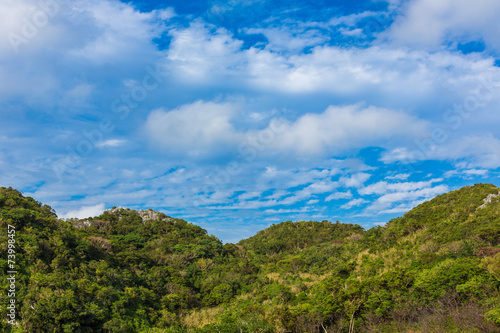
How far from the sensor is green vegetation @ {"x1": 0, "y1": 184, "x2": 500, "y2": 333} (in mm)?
19812

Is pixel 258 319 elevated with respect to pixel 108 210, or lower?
lower

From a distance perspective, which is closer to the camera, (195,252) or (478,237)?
(478,237)

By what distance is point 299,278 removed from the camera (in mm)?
42969

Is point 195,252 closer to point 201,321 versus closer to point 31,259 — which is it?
point 201,321

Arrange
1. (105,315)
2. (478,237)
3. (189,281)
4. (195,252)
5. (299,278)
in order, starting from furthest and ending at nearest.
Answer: (195,252)
(189,281)
(299,278)
(478,237)
(105,315)

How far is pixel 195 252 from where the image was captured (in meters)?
54.5

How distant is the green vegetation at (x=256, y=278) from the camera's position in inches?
780

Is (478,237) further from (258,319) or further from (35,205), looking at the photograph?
(35,205)

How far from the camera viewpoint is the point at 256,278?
48188 millimetres

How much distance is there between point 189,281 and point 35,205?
26079 millimetres

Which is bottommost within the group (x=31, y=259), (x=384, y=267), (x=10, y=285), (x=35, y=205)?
(x=384, y=267)

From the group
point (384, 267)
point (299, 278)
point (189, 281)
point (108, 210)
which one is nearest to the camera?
point (384, 267)

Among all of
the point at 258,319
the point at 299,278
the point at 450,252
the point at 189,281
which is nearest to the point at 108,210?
the point at 189,281

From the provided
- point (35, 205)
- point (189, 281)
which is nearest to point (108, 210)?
point (35, 205)
